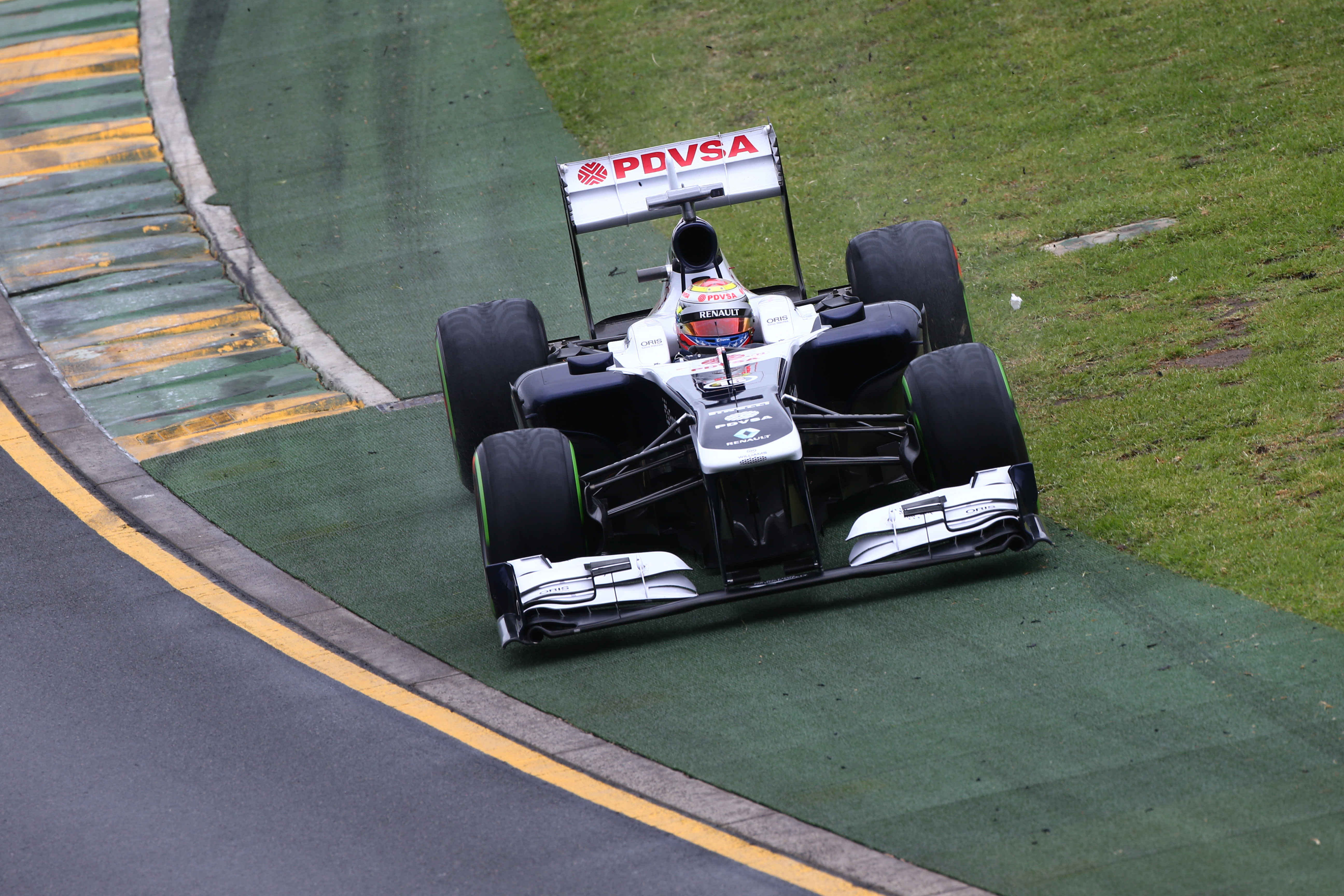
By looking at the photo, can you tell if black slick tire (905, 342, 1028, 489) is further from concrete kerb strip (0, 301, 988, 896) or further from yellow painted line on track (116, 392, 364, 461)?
yellow painted line on track (116, 392, 364, 461)

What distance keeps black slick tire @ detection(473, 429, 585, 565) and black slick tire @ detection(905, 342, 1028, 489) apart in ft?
5.78

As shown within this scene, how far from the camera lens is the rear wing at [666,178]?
32.6 feet

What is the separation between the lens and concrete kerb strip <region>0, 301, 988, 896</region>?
5.44 meters

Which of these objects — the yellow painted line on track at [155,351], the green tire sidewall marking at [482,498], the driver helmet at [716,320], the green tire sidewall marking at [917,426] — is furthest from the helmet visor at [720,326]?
the yellow painted line on track at [155,351]

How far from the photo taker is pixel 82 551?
9531mm

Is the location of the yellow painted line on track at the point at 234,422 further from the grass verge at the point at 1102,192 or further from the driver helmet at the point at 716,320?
the grass verge at the point at 1102,192

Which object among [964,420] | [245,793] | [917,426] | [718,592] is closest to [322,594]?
[245,793]

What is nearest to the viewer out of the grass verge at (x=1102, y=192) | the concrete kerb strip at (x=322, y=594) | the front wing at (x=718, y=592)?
the concrete kerb strip at (x=322, y=594)

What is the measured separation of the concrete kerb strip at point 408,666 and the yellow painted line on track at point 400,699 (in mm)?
45

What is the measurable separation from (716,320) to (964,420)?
1.71 meters

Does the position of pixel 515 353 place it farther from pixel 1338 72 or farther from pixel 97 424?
pixel 1338 72

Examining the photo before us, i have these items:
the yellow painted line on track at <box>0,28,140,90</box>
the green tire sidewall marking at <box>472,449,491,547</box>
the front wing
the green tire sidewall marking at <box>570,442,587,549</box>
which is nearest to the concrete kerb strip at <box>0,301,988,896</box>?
the front wing

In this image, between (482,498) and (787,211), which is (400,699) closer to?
(482,498)

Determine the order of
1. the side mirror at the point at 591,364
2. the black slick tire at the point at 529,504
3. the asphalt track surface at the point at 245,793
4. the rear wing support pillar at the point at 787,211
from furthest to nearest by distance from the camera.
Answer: the rear wing support pillar at the point at 787,211 → the side mirror at the point at 591,364 → the black slick tire at the point at 529,504 → the asphalt track surface at the point at 245,793
